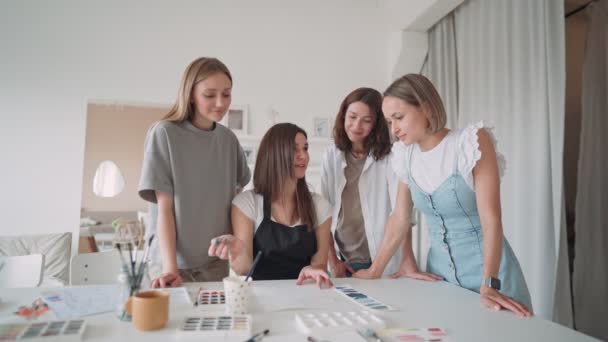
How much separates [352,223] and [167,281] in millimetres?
924

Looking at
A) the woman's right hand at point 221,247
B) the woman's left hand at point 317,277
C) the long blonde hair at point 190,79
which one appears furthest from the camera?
the long blonde hair at point 190,79

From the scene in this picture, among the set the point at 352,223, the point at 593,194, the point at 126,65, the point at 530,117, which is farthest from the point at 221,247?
the point at 126,65

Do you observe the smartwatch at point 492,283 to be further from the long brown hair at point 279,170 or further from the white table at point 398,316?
the long brown hair at point 279,170

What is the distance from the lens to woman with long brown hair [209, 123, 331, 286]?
156cm

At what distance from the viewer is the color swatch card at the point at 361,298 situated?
1100 mm

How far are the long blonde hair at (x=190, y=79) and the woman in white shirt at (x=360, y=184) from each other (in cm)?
67

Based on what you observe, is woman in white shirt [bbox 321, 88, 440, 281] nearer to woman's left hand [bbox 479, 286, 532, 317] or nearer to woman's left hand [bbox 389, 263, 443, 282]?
woman's left hand [bbox 389, 263, 443, 282]

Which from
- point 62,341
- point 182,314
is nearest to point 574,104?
point 182,314

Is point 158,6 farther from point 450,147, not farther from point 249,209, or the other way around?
point 450,147

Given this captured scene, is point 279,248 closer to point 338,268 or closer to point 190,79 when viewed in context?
point 338,268

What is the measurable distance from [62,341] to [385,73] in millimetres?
3889

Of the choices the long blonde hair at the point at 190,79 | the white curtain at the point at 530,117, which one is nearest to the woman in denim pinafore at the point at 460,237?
the long blonde hair at the point at 190,79

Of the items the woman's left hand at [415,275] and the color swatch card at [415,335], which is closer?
the color swatch card at [415,335]

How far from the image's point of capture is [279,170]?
1.66 m
